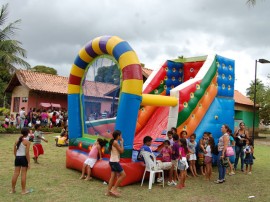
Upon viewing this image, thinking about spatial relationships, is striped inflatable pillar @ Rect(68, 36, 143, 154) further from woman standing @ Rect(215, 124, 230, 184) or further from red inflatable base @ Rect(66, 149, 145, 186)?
woman standing @ Rect(215, 124, 230, 184)

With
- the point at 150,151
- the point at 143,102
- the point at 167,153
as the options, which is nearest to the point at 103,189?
the point at 150,151

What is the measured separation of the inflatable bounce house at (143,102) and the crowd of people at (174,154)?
280 mm

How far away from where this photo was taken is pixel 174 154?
6660 millimetres

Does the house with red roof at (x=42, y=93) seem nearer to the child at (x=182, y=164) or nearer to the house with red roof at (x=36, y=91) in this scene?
the house with red roof at (x=36, y=91)

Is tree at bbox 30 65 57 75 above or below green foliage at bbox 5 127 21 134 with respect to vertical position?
above

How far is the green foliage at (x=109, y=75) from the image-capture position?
275 inches

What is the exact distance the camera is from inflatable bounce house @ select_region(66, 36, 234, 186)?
6.33 metres

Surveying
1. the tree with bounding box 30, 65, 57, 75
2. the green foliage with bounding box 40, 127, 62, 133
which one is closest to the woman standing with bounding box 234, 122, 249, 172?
the green foliage with bounding box 40, 127, 62, 133

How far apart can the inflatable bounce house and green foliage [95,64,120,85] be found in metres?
0.23

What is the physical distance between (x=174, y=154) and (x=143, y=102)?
4.34ft

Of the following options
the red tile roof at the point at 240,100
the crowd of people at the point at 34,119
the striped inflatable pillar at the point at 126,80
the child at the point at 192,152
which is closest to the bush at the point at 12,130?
the crowd of people at the point at 34,119

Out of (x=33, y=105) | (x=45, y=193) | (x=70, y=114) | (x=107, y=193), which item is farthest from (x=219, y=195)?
(x=33, y=105)

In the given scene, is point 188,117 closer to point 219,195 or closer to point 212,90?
point 212,90

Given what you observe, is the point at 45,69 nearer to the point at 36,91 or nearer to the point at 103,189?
the point at 36,91
